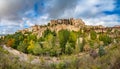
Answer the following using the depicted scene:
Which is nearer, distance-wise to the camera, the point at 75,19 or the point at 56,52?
the point at 56,52

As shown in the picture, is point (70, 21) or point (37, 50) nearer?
point (37, 50)

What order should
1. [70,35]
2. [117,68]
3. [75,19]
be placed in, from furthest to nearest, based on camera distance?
[75,19] < [70,35] < [117,68]

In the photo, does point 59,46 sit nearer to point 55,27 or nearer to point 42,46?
point 42,46

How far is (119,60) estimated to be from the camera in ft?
43.0

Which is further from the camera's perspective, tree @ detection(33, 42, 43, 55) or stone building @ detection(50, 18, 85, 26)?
stone building @ detection(50, 18, 85, 26)

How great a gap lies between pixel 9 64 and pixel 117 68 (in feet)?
20.1

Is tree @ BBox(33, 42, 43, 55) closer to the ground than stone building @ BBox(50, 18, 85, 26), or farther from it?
closer to the ground

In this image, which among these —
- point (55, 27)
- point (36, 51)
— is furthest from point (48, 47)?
point (55, 27)

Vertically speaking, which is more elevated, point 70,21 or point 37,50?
point 70,21

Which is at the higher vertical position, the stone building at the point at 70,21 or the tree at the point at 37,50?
the stone building at the point at 70,21

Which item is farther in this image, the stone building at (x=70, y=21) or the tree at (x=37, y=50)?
the stone building at (x=70, y=21)

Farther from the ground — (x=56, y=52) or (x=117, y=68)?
(x=117, y=68)

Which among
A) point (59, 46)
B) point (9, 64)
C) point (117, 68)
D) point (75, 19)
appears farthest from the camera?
point (75, 19)

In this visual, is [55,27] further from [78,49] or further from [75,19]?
[78,49]
